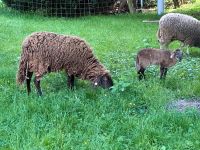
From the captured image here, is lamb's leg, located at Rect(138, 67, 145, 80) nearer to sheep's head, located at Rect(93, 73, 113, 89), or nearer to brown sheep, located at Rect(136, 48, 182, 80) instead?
brown sheep, located at Rect(136, 48, 182, 80)

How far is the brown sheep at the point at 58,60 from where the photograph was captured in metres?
7.37

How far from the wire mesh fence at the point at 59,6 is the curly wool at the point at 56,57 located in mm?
10779

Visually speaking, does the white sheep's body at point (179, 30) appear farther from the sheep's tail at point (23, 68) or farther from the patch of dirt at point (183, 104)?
the sheep's tail at point (23, 68)

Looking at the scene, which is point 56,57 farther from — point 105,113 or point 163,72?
point 163,72

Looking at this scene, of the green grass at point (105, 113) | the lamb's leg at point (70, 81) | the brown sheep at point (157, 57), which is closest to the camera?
the green grass at point (105, 113)

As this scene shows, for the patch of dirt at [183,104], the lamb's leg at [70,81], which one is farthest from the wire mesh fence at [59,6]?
the patch of dirt at [183,104]

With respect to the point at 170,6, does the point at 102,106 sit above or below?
below

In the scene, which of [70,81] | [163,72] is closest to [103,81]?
[70,81]

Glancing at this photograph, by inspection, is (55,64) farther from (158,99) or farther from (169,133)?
(169,133)

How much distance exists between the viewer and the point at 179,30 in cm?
1118

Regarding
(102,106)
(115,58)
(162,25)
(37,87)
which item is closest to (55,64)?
(37,87)

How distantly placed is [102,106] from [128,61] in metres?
3.79

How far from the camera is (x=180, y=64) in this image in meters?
9.79

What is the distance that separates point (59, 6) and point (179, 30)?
8.02m
